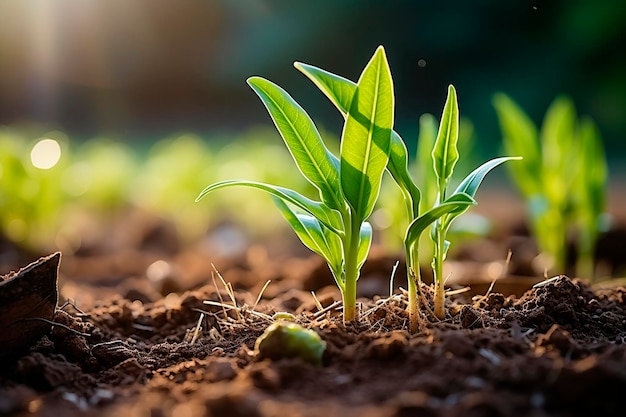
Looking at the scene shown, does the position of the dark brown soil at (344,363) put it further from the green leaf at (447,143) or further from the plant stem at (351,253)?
the green leaf at (447,143)

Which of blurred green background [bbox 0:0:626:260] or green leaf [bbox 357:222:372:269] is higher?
blurred green background [bbox 0:0:626:260]

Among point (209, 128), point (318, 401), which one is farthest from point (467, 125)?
point (209, 128)

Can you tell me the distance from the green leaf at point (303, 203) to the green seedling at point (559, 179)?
1354 mm

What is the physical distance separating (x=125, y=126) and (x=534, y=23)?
483 centimetres

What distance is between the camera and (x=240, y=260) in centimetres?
304

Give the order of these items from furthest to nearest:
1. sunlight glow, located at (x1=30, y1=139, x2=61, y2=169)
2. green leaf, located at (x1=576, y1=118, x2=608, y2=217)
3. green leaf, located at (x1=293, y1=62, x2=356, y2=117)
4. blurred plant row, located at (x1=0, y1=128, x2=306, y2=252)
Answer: sunlight glow, located at (x1=30, y1=139, x2=61, y2=169)
blurred plant row, located at (x1=0, y1=128, x2=306, y2=252)
green leaf, located at (x1=576, y1=118, x2=608, y2=217)
green leaf, located at (x1=293, y1=62, x2=356, y2=117)

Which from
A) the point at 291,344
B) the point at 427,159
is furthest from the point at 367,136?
the point at 427,159

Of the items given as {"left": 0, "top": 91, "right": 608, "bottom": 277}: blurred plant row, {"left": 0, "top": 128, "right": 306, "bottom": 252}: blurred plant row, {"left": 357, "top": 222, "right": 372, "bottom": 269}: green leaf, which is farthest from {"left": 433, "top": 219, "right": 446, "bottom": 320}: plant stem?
{"left": 0, "top": 128, "right": 306, "bottom": 252}: blurred plant row

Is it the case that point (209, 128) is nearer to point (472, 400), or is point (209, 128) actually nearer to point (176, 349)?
point (176, 349)

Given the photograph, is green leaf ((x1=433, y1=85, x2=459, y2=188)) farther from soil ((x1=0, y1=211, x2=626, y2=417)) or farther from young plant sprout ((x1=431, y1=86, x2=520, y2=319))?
soil ((x1=0, y1=211, x2=626, y2=417))

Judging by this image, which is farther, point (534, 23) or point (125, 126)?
point (125, 126)

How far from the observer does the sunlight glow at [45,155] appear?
3.24 meters

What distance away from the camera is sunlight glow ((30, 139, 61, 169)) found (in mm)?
3244

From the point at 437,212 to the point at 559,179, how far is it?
4.91 ft
